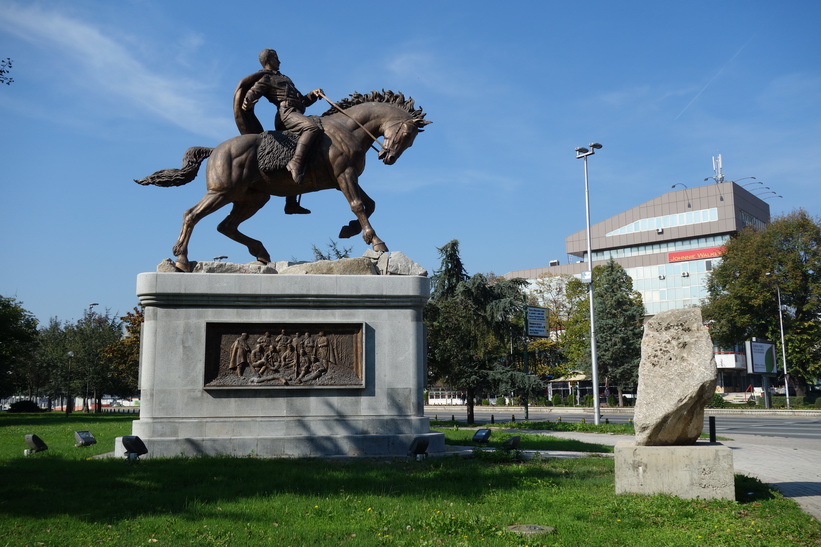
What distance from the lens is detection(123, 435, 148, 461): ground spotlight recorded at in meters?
10.7

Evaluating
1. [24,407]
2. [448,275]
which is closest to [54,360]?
[24,407]

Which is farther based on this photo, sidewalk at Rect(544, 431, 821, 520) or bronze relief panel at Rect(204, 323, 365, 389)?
bronze relief panel at Rect(204, 323, 365, 389)

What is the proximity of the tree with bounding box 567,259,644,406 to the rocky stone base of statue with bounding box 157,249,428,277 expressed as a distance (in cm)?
3845

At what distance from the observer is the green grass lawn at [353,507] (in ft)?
21.4

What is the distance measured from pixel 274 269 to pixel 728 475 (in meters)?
8.42

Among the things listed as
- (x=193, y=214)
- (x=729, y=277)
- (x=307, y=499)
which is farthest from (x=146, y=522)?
(x=729, y=277)

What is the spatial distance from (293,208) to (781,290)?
138 ft

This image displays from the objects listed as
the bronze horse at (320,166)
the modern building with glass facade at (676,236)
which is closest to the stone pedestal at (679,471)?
the bronze horse at (320,166)

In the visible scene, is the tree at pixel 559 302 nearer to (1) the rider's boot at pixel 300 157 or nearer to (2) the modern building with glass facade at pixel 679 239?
(2) the modern building with glass facade at pixel 679 239

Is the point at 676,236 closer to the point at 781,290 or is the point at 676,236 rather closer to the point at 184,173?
the point at 781,290

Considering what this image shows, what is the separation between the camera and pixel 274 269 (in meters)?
13.3

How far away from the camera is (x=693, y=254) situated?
252 feet

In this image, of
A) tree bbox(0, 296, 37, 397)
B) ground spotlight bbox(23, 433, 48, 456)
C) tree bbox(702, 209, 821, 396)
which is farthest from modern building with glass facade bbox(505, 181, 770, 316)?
ground spotlight bbox(23, 433, 48, 456)

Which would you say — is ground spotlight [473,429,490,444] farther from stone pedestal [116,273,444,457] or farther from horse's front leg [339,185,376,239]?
horse's front leg [339,185,376,239]
